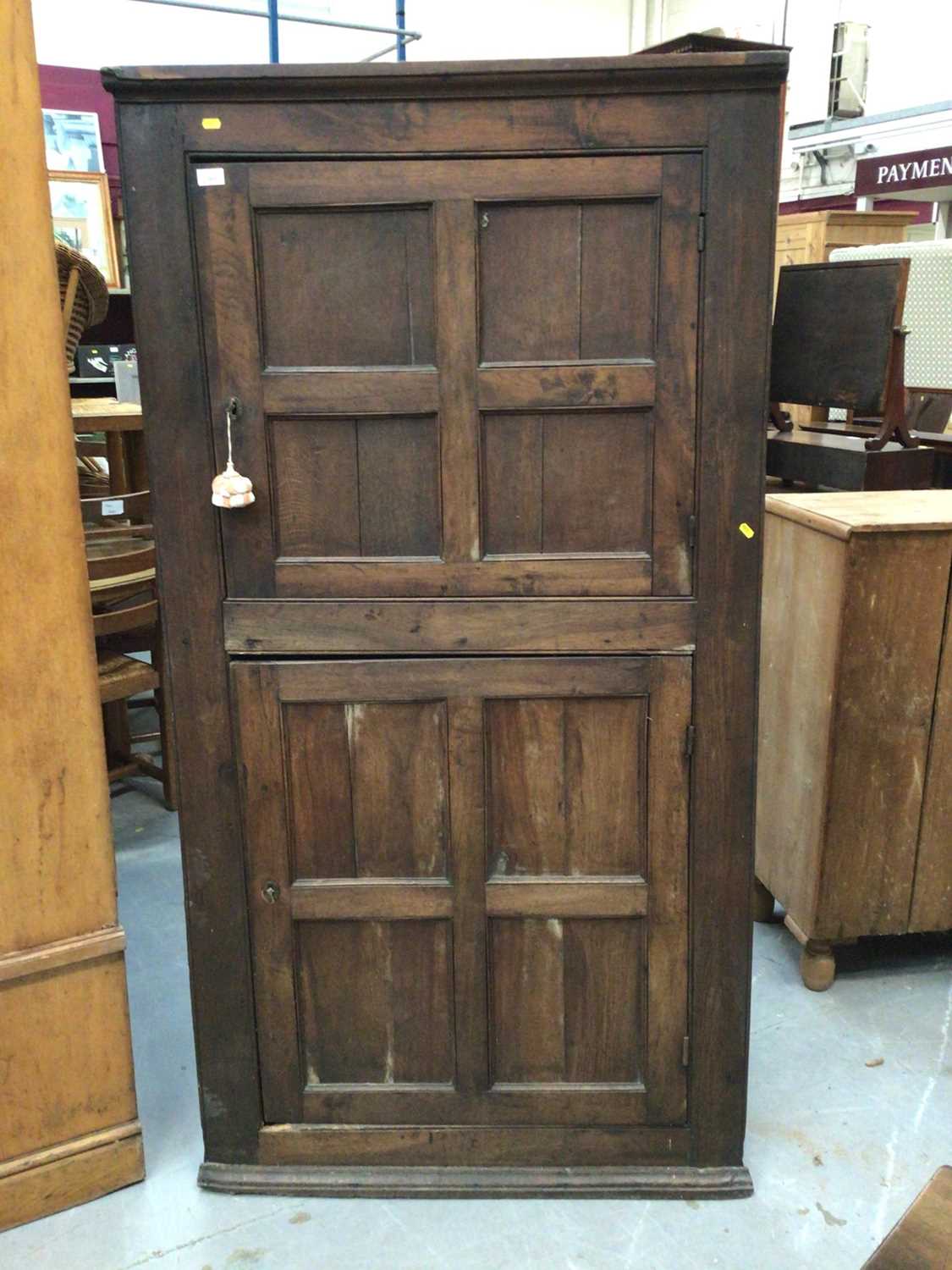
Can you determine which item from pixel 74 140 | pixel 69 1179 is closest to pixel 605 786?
pixel 69 1179

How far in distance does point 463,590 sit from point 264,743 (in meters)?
0.43

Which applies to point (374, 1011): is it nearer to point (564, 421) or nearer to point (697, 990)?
point (697, 990)

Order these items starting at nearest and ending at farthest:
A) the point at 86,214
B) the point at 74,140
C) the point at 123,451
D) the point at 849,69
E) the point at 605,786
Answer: the point at 605,786
the point at 123,451
the point at 86,214
the point at 74,140
the point at 849,69

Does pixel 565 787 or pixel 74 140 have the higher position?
pixel 74 140

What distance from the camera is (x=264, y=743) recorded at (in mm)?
1838

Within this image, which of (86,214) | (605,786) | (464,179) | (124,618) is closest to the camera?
(464,179)

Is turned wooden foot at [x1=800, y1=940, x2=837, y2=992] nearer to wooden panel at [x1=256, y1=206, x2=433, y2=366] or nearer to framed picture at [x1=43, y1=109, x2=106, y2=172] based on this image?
wooden panel at [x1=256, y1=206, x2=433, y2=366]

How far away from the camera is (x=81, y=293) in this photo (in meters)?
3.07

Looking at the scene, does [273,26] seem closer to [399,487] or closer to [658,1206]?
[399,487]

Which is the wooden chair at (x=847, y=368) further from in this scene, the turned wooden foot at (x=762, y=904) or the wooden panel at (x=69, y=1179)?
the wooden panel at (x=69, y=1179)

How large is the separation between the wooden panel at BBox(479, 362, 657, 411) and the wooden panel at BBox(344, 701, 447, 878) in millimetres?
515

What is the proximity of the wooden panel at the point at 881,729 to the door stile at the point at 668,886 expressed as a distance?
0.74 meters

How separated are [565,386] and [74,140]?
6797 millimetres

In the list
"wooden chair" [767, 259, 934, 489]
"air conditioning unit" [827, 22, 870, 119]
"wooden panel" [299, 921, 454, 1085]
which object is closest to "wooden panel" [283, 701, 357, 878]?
"wooden panel" [299, 921, 454, 1085]
